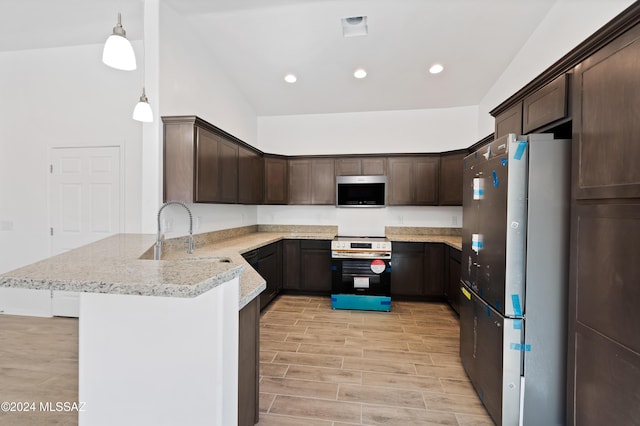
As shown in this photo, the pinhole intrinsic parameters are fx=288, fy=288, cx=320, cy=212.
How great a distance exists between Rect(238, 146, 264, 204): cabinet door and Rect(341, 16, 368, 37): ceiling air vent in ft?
6.18

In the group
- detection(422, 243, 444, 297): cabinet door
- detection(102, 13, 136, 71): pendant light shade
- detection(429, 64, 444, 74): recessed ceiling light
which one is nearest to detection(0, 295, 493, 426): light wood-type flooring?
detection(422, 243, 444, 297): cabinet door

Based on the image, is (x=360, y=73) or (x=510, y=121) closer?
(x=510, y=121)

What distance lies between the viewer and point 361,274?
13.1 ft

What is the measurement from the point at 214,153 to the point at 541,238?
2913 mm

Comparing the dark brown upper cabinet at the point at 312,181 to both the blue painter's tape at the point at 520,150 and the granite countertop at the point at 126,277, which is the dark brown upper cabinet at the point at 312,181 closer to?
the blue painter's tape at the point at 520,150

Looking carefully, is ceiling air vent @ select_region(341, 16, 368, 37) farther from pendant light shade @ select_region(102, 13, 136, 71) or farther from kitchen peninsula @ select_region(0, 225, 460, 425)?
kitchen peninsula @ select_region(0, 225, 460, 425)

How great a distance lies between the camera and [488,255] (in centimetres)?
194

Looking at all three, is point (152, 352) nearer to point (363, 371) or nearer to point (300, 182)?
point (363, 371)

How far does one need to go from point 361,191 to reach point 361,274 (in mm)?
1354

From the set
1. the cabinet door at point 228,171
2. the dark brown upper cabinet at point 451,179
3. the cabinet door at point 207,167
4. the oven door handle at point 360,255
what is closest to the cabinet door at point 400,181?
the dark brown upper cabinet at point 451,179

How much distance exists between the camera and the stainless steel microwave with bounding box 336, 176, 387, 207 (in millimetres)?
4574

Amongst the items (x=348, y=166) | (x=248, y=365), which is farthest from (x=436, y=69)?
(x=248, y=365)

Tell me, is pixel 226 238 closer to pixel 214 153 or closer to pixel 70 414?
pixel 214 153

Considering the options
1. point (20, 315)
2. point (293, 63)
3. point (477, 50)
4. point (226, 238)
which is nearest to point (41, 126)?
point (20, 315)
